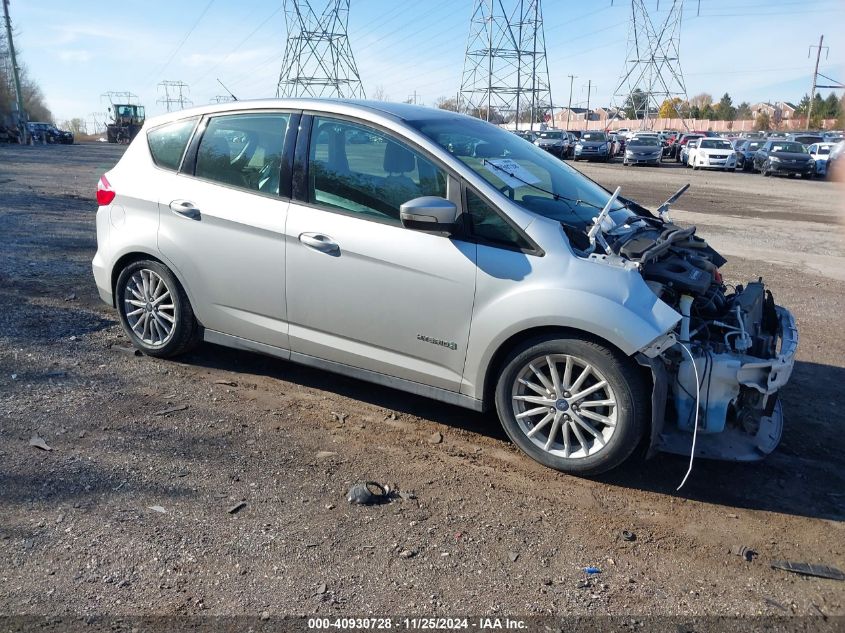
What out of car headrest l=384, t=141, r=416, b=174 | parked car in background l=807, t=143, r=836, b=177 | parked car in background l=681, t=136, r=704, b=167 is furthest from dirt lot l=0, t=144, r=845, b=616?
parked car in background l=681, t=136, r=704, b=167

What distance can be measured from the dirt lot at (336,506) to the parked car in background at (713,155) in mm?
33823

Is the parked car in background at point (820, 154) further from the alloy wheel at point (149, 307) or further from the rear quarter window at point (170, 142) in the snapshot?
the alloy wheel at point (149, 307)

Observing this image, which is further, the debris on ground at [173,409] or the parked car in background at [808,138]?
the parked car in background at [808,138]

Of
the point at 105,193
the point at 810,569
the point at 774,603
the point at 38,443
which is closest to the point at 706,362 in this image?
the point at 810,569

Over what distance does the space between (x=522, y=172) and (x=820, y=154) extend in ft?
114

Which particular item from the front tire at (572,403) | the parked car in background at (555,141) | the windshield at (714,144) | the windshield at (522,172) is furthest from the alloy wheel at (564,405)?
the parked car in background at (555,141)

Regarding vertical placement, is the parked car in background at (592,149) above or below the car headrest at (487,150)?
above

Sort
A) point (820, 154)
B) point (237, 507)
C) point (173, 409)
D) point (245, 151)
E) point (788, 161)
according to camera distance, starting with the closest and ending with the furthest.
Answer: point (237, 507) → point (173, 409) → point (245, 151) → point (788, 161) → point (820, 154)

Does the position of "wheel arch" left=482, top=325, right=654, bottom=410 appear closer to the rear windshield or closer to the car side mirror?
the car side mirror

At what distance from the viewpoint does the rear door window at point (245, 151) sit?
186 inches

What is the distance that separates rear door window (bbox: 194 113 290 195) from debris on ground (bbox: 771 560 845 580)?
3511 millimetres

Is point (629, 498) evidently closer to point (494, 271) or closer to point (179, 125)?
point (494, 271)

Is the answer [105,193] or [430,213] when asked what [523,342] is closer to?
[430,213]

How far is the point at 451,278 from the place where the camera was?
4039mm
